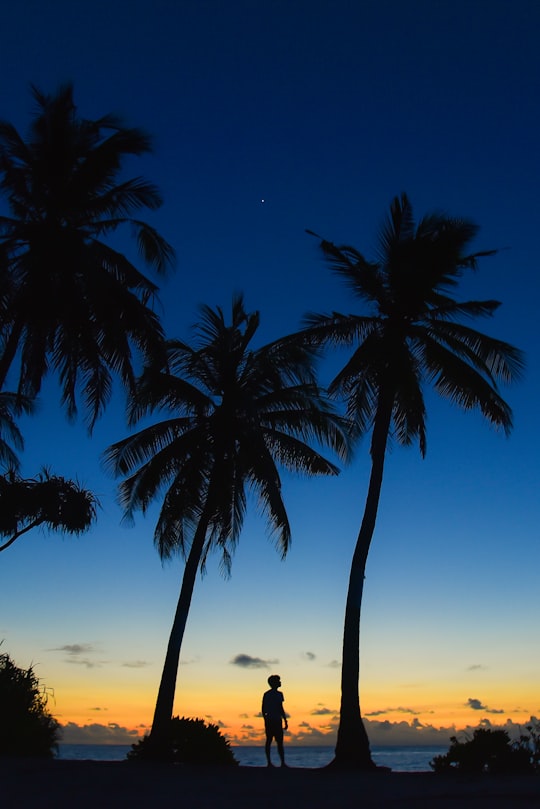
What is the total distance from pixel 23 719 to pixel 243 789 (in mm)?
8800

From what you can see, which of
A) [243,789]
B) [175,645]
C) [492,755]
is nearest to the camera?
[243,789]

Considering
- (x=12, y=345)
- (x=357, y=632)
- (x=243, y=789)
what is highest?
(x=12, y=345)

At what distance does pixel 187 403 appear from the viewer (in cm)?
2306

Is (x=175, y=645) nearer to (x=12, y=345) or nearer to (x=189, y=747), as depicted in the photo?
(x=189, y=747)

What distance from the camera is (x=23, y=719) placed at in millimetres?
18469

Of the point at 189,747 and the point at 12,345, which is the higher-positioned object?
the point at 12,345

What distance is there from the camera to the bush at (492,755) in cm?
1560

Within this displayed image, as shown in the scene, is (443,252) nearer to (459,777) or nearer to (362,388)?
(362,388)

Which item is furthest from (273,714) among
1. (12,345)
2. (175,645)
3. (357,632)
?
(12,345)

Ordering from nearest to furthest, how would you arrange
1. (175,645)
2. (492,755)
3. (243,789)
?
(243,789) → (492,755) → (175,645)

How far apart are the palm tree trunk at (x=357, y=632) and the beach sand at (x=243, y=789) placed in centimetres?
162

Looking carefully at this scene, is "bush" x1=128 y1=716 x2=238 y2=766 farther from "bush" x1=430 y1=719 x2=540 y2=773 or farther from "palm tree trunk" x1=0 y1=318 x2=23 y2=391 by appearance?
"palm tree trunk" x1=0 y1=318 x2=23 y2=391

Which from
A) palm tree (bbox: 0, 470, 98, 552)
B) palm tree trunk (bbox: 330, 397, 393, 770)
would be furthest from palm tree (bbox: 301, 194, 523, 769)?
palm tree (bbox: 0, 470, 98, 552)

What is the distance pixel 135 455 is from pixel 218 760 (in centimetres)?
888
